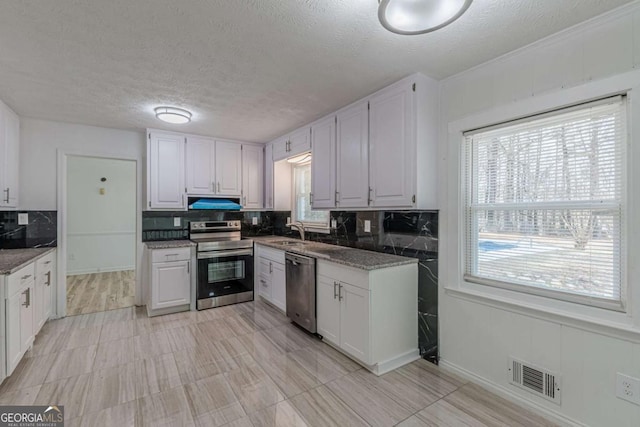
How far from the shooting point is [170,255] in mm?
3684

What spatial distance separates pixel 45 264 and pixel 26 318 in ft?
2.64

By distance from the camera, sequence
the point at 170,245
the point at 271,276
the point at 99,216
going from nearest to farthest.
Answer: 1. the point at 170,245
2. the point at 271,276
3. the point at 99,216

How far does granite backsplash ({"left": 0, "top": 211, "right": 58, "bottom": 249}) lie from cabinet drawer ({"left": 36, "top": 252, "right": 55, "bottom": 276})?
0.78 feet

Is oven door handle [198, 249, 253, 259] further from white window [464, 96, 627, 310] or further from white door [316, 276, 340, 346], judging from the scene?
white window [464, 96, 627, 310]

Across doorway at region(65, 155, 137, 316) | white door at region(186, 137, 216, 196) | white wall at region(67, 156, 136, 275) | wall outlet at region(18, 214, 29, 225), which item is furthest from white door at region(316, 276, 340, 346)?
white wall at region(67, 156, 136, 275)

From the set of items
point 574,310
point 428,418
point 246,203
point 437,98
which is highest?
point 437,98

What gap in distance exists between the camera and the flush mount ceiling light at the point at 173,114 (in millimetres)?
2979

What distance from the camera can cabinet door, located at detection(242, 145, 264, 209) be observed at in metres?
4.46

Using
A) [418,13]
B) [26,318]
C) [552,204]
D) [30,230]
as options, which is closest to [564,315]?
[552,204]

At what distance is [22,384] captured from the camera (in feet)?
7.15

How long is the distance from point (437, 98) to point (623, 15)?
1084 millimetres

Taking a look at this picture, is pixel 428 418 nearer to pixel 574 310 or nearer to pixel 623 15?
pixel 574 310

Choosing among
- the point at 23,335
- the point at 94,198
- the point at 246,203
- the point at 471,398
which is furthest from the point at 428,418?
the point at 94,198

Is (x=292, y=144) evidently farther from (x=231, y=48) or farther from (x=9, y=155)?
(x=9, y=155)
